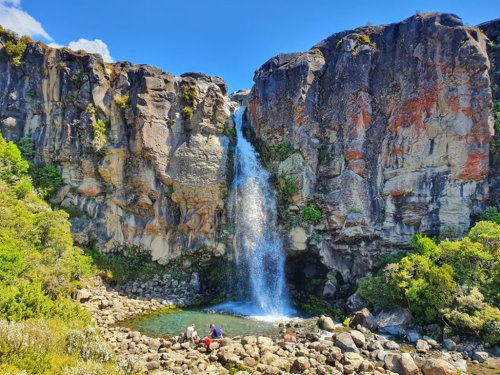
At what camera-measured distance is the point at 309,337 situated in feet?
59.6

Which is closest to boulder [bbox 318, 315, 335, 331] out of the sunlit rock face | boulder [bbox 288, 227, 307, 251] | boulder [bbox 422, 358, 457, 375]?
boulder [bbox 422, 358, 457, 375]

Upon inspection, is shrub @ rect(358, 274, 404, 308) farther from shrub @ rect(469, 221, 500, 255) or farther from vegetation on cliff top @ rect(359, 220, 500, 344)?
shrub @ rect(469, 221, 500, 255)

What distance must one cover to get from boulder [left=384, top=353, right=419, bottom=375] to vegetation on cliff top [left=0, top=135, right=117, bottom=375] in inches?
453

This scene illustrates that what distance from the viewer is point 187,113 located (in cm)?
3136

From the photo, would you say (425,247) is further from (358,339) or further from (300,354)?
(300,354)

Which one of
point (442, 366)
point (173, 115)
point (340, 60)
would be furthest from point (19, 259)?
point (340, 60)

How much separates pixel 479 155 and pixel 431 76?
7237 millimetres

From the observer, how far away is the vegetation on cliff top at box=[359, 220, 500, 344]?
1747 centimetres

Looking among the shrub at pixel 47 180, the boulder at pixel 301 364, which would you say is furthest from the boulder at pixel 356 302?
the shrub at pixel 47 180

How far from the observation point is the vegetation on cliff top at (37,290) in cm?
978

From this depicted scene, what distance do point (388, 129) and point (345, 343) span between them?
1841 cm

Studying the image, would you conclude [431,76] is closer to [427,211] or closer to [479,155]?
[479,155]

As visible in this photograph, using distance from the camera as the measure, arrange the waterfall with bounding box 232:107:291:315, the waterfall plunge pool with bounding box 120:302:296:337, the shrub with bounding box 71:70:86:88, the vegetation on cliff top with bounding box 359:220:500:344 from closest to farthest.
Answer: the vegetation on cliff top with bounding box 359:220:500:344 < the waterfall plunge pool with bounding box 120:302:296:337 < the waterfall with bounding box 232:107:291:315 < the shrub with bounding box 71:70:86:88

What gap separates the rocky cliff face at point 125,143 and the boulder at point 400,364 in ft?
55.3
